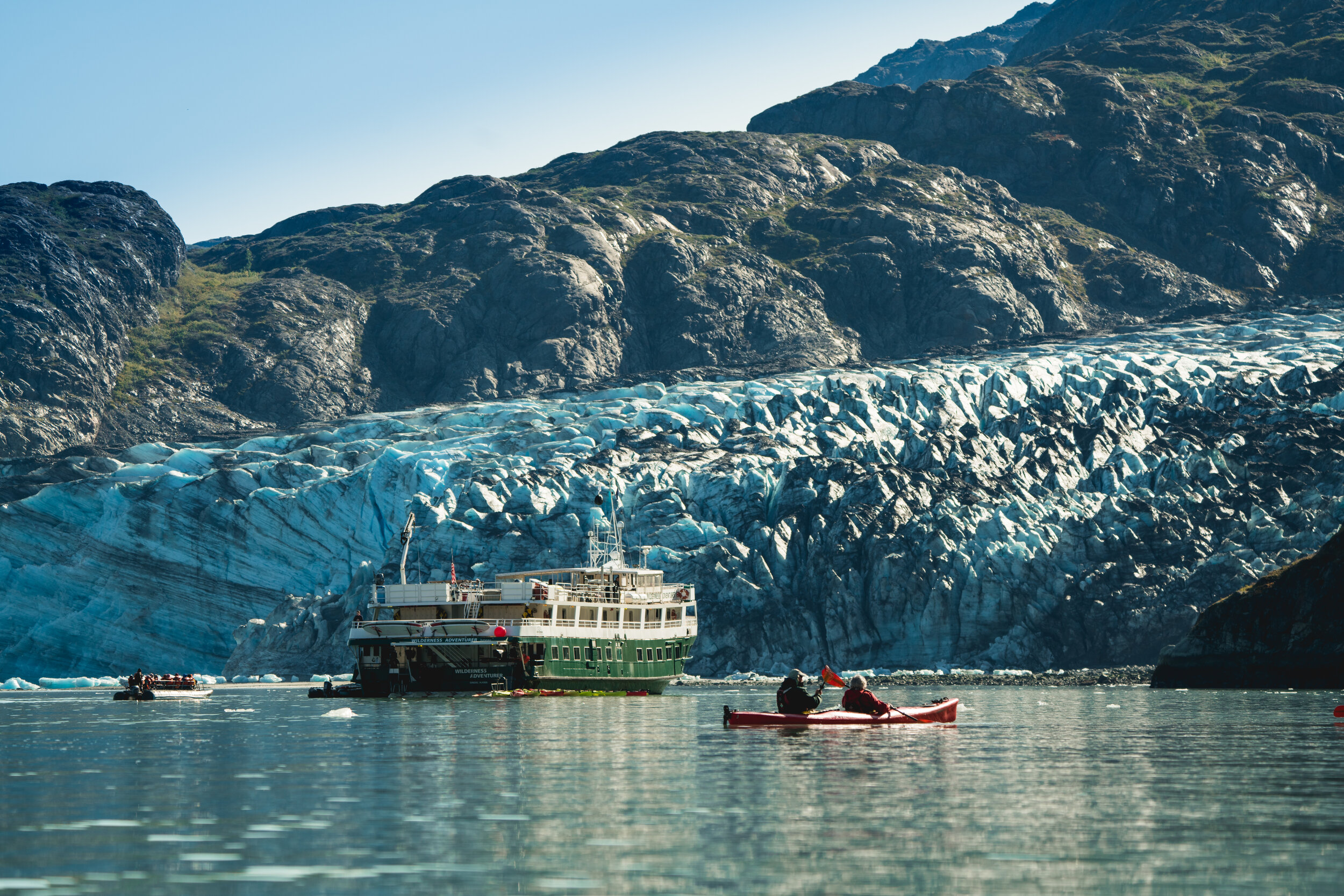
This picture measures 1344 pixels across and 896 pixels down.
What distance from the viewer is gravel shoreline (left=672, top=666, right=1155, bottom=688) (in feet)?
322

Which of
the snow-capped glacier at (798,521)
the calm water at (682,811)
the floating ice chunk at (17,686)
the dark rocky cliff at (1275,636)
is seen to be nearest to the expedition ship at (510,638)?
the snow-capped glacier at (798,521)

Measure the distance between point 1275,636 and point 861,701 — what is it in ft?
136

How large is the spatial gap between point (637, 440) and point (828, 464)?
63.6ft

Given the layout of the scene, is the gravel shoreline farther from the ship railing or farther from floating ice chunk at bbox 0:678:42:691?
floating ice chunk at bbox 0:678:42:691

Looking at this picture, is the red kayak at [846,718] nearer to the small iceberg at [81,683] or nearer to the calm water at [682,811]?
the calm water at [682,811]

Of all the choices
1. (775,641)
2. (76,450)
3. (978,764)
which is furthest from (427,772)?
(76,450)

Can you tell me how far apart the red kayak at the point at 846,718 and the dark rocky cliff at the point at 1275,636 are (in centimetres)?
3686

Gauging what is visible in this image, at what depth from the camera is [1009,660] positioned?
4466 inches

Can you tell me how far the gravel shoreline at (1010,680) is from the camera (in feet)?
322

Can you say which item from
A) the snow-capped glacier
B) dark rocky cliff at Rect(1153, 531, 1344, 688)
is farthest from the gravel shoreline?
dark rocky cliff at Rect(1153, 531, 1344, 688)

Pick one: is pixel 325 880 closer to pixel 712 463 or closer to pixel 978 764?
pixel 978 764

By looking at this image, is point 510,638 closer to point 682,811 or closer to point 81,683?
point 81,683

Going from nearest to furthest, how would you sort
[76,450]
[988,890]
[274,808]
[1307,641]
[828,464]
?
[988,890]
[274,808]
[1307,641]
[828,464]
[76,450]

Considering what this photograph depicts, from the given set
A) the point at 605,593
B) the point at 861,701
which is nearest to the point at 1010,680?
the point at 605,593
